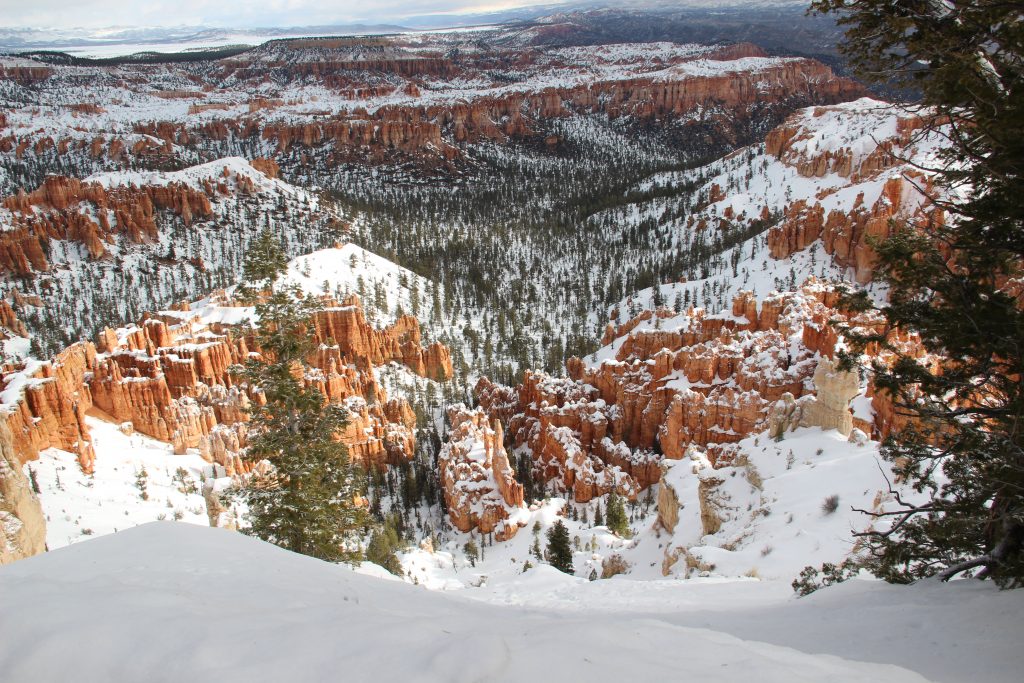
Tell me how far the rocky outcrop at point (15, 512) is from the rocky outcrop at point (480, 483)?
2390cm

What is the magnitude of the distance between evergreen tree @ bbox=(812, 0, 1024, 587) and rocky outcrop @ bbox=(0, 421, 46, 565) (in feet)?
66.5

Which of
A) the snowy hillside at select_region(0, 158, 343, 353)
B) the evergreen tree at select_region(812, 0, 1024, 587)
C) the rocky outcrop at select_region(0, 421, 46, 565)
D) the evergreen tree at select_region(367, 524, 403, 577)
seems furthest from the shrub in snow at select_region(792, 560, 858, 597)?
the snowy hillside at select_region(0, 158, 343, 353)

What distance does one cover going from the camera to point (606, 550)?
27500 mm

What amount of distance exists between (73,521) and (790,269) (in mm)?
81600

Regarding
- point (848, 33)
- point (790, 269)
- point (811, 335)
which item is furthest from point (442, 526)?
point (790, 269)

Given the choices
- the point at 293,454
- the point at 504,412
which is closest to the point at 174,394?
the point at 504,412

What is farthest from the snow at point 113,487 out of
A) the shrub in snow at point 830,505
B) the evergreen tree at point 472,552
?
the shrub in snow at point 830,505

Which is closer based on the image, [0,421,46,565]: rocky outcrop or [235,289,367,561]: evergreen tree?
[235,289,367,561]: evergreen tree

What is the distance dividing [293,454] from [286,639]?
9605 mm

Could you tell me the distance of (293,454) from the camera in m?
13.3

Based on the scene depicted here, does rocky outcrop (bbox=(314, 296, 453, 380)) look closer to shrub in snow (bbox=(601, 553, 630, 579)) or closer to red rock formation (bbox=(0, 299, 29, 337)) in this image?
shrub in snow (bbox=(601, 553, 630, 579))

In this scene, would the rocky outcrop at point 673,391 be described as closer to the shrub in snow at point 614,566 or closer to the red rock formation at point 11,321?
the shrub in snow at point 614,566

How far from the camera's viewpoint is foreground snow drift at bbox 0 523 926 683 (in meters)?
3.91

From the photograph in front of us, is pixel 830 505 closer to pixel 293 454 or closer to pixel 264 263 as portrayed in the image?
pixel 293 454
